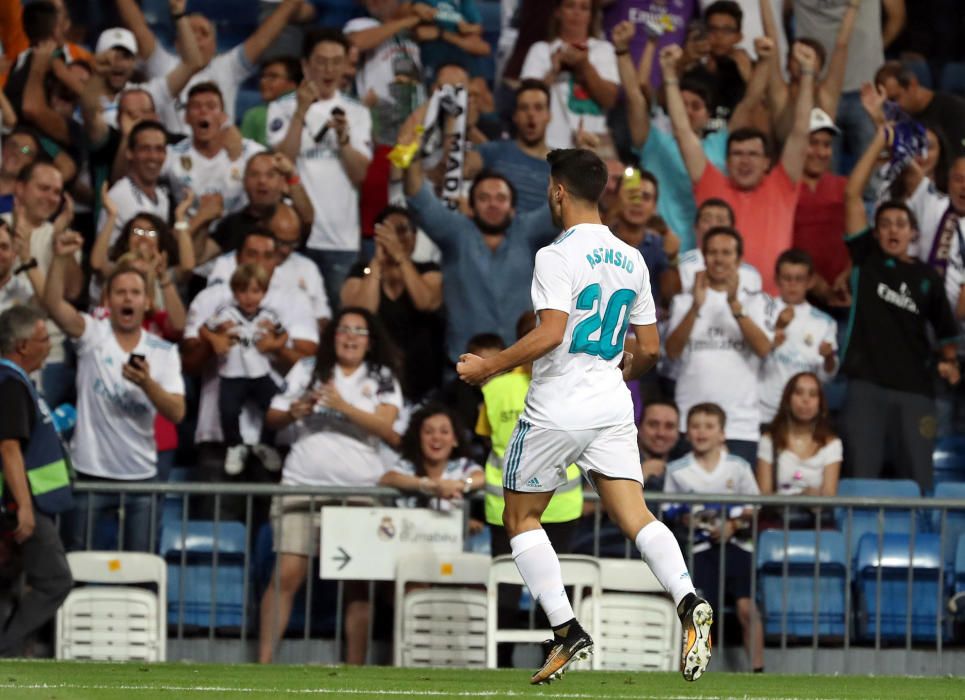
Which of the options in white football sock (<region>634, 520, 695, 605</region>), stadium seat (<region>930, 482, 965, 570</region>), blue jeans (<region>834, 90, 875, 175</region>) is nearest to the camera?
white football sock (<region>634, 520, 695, 605</region>)

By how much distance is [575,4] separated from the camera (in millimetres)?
13547

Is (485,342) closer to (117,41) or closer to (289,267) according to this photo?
(289,267)

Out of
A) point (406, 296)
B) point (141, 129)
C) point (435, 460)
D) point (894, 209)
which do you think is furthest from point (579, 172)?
point (141, 129)

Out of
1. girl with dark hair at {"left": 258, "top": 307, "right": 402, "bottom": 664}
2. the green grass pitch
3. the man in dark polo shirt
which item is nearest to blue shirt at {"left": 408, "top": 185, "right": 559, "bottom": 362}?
girl with dark hair at {"left": 258, "top": 307, "right": 402, "bottom": 664}

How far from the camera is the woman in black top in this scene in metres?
11.6

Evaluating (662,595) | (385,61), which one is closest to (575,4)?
(385,61)

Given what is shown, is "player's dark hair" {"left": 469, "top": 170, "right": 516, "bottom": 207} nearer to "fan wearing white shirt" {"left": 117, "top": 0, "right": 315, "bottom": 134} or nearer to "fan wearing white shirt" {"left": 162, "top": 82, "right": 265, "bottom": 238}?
"fan wearing white shirt" {"left": 162, "top": 82, "right": 265, "bottom": 238}

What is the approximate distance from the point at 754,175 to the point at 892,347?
5.28 ft

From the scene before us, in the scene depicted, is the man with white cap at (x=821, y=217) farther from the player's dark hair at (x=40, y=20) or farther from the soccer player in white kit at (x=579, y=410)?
the soccer player in white kit at (x=579, y=410)

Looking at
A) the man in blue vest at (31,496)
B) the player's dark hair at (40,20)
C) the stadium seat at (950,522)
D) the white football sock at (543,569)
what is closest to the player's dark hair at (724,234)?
the stadium seat at (950,522)

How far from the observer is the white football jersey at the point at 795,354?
1197 cm

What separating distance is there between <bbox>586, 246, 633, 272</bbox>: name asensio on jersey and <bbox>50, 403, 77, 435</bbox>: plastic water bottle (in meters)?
4.61

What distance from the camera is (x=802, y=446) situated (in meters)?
11.3

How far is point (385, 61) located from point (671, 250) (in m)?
2.76
